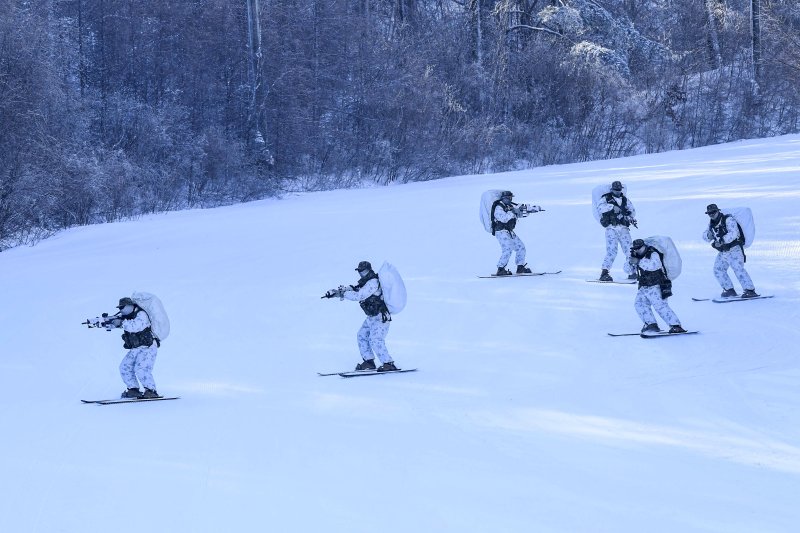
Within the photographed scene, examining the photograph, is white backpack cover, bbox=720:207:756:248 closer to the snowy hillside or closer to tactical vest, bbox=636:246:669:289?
the snowy hillside

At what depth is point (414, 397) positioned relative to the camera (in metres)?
11.2

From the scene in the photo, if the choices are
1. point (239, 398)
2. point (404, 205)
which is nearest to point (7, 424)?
point (239, 398)

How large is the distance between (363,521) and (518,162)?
3380 cm

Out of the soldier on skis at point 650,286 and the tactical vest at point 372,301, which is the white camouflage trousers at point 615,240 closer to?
the soldier on skis at point 650,286

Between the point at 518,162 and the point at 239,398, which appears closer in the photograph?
the point at 239,398

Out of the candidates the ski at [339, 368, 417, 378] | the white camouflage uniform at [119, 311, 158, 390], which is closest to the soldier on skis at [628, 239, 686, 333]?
the ski at [339, 368, 417, 378]

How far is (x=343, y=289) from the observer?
1178 centimetres

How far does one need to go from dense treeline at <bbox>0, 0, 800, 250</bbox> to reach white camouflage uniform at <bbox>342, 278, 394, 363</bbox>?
1836cm

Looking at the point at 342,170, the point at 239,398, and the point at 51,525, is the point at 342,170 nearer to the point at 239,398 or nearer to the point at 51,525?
the point at 239,398

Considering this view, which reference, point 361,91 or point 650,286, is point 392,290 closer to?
point 650,286

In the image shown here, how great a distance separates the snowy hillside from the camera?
25.4ft

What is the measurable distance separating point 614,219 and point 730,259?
97.6 inches

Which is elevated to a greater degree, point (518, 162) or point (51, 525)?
point (518, 162)

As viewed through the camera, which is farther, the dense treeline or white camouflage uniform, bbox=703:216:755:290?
the dense treeline
